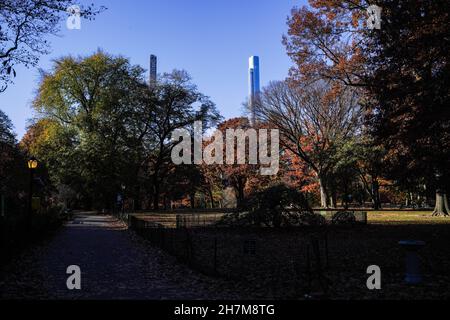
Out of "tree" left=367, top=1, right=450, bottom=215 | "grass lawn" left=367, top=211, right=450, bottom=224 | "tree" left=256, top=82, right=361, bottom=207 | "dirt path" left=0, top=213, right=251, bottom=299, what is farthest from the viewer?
"tree" left=256, top=82, right=361, bottom=207

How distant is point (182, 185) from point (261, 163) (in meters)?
17.5

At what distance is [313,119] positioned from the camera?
4316 centimetres

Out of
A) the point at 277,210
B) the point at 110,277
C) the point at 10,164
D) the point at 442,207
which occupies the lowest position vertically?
the point at 110,277

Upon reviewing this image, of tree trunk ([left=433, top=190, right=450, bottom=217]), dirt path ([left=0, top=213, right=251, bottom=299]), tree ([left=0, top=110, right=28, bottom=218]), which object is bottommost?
dirt path ([left=0, top=213, right=251, bottom=299])

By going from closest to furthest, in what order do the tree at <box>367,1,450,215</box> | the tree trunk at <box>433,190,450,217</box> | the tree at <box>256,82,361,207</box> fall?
the tree at <box>367,1,450,215</box>
the tree trunk at <box>433,190,450,217</box>
the tree at <box>256,82,361,207</box>

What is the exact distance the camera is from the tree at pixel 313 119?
41.8 metres

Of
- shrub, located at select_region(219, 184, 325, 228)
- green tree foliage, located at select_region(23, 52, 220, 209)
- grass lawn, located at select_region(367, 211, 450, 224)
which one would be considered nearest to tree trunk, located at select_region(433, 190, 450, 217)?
grass lawn, located at select_region(367, 211, 450, 224)

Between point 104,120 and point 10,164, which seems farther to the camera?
point 104,120

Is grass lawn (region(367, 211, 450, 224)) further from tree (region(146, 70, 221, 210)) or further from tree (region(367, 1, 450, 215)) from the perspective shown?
tree (region(146, 70, 221, 210))

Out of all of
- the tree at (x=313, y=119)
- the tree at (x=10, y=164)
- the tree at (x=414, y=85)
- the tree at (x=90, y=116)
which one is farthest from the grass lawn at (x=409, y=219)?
the tree at (x=10, y=164)

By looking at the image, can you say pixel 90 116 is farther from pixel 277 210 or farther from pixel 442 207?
pixel 442 207

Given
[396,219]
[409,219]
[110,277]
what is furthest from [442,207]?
[110,277]

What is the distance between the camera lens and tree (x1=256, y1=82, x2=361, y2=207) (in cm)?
4175

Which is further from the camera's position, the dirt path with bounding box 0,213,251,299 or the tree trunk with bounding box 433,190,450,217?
the tree trunk with bounding box 433,190,450,217
